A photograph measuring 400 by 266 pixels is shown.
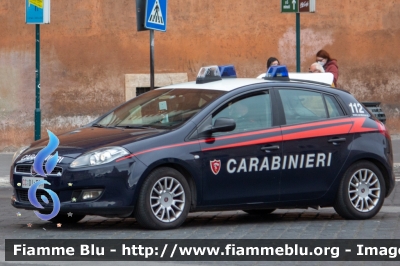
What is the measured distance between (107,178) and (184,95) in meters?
1.54

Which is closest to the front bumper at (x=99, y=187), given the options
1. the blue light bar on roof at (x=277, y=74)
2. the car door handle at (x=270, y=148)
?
the car door handle at (x=270, y=148)

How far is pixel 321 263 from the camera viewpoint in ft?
23.5

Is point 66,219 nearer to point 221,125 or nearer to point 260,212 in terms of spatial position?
point 221,125

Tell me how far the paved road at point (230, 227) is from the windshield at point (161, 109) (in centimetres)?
101

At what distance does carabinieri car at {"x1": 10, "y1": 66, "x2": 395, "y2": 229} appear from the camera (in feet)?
28.7

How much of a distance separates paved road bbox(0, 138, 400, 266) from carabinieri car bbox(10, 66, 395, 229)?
0.19 metres

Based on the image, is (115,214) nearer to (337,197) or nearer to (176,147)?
(176,147)

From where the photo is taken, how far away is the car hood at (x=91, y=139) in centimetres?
884

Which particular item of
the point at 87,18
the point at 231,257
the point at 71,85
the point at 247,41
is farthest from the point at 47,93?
the point at 231,257

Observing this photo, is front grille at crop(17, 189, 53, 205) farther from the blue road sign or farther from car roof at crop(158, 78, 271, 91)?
the blue road sign

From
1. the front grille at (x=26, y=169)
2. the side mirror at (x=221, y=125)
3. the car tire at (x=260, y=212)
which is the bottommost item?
the car tire at (x=260, y=212)

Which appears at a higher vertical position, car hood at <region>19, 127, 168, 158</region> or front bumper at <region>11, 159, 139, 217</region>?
car hood at <region>19, 127, 168, 158</region>

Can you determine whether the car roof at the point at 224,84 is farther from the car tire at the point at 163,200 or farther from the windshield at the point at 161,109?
the car tire at the point at 163,200

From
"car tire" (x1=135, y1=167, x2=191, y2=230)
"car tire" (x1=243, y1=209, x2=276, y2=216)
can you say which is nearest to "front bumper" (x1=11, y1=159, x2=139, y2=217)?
"car tire" (x1=135, y1=167, x2=191, y2=230)
